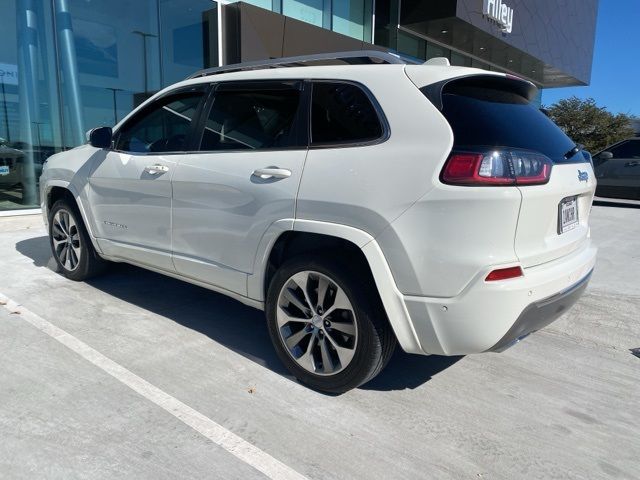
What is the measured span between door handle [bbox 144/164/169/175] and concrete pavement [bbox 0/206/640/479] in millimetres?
1160

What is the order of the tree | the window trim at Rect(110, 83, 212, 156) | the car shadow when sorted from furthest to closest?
the tree < the window trim at Rect(110, 83, 212, 156) < the car shadow

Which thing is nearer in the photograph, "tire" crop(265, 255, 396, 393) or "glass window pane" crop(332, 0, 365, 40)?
"tire" crop(265, 255, 396, 393)

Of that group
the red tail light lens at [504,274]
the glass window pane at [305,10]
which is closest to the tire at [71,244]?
the red tail light lens at [504,274]

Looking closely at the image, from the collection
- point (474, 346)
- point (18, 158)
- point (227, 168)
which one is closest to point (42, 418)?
point (227, 168)

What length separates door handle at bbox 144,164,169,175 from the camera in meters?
3.63

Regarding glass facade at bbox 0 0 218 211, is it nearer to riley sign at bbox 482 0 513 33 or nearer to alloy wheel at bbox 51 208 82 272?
alloy wheel at bbox 51 208 82 272

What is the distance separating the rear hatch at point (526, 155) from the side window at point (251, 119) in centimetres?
90

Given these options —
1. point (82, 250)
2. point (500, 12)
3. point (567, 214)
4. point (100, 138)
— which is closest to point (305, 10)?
point (500, 12)

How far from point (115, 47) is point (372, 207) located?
9.40 metres

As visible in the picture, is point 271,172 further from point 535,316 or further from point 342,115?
point 535,316

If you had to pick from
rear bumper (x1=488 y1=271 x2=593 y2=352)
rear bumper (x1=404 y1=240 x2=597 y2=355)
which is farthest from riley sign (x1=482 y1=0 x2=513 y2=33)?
rear bumper (x1=404 y1=240 x2=597 y2=355)

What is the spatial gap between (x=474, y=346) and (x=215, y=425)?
4.43 ft

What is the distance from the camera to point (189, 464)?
222 cm

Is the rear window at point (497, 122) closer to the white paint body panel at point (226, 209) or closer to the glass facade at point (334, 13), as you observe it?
the white paint body panel at point (226, 209)
